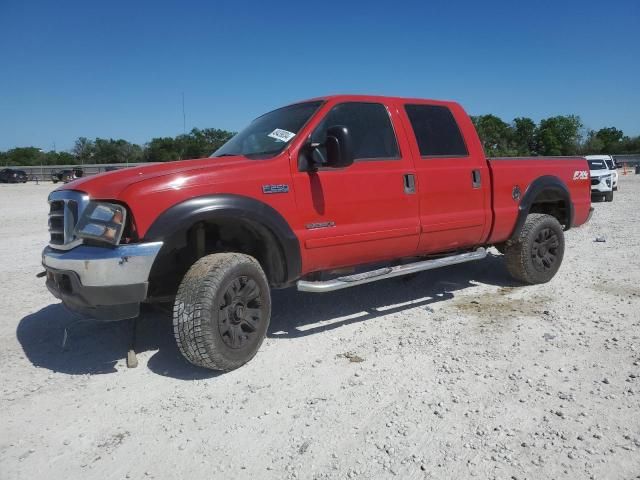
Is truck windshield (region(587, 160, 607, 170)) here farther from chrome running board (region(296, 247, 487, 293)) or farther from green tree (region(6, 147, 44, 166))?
green tree (region(6, 147, 44, 166))

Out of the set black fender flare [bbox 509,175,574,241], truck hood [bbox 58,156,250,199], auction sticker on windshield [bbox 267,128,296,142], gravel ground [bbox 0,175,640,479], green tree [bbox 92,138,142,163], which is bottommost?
gravel ground [bbox 0,175,640,479]

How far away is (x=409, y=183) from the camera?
447 cm

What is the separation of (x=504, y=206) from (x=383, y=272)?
72.6 inches

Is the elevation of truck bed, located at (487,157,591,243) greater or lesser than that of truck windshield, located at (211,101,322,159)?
lesser

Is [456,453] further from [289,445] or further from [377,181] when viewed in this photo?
[377,181]

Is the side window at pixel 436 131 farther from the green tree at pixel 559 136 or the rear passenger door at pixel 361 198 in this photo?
the green tree at pixel 559 136

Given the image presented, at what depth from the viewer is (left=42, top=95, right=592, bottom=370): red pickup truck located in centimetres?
322

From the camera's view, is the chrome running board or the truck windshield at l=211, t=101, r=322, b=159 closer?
the chrome running board

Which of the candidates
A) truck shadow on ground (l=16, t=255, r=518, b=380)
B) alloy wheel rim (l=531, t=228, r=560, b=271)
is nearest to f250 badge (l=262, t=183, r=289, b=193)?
truck shadow on ground (l=16, t=255, r=518, b=380)

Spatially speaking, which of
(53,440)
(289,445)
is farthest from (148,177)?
(289,445)

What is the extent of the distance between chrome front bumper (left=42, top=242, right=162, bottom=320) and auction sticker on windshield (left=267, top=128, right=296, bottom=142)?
4.53ft

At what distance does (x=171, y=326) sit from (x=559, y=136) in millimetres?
99405

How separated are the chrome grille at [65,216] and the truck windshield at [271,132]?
1.34 meters

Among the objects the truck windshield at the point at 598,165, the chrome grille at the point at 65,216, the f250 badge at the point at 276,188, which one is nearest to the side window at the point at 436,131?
the f250 badge at the point at 276,188
